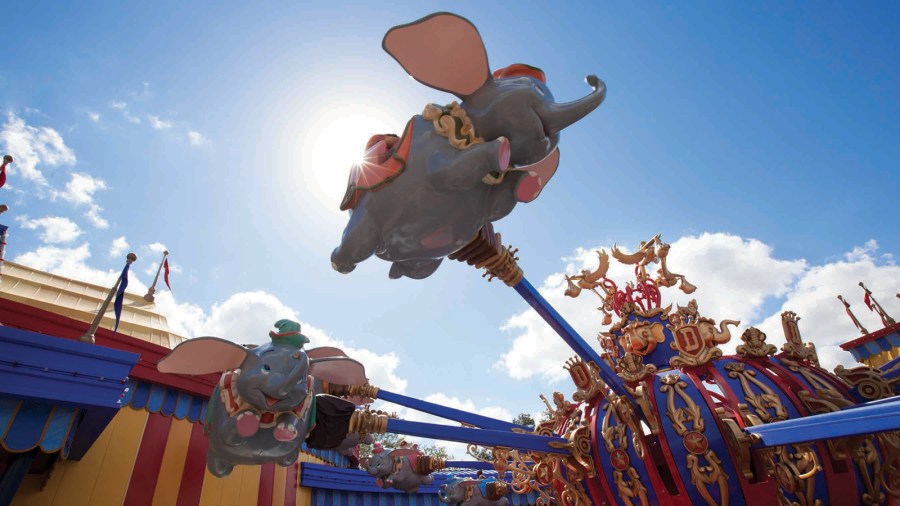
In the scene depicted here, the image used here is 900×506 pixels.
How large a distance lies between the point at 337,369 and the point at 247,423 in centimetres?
80

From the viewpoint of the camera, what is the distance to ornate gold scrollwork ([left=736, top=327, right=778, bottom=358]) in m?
4.70

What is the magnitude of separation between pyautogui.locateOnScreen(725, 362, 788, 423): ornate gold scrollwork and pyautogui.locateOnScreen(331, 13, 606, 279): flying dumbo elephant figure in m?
3.40

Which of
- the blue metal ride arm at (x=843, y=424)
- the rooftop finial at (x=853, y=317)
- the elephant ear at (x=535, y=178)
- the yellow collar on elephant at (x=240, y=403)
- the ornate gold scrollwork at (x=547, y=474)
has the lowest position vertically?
the blue metal ride arm at (x=843, y=424)

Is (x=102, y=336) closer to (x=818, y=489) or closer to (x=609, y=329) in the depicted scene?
(x=609, y=329)

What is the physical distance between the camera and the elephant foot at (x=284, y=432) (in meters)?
2.94

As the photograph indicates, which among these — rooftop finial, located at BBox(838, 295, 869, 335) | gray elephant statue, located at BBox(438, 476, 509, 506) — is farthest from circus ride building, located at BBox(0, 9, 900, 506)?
rooftop finial, located at BBox(838, 295, 869, 335)

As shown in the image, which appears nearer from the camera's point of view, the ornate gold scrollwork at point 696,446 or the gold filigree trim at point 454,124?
the gold filigree trim at point 454,124

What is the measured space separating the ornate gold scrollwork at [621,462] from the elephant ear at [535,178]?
291 cm

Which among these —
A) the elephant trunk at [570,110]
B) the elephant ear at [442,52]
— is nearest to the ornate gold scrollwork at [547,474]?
the elephant trunk at [570,110]

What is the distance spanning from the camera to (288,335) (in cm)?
337

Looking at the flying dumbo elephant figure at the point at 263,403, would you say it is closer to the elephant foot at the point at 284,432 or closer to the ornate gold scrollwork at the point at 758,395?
the elephant foot at the point at 284,432

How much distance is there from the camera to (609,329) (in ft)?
19.2

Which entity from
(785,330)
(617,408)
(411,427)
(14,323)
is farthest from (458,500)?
(14,323)

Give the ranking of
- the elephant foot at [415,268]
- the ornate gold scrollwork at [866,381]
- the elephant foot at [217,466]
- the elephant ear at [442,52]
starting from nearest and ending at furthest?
1. the elephant ear at [442,52]
2. the elephant foot at [415,268]
3. the elephant foot at [217,466]
4. the ornate gold scrollwork at [866,381]
